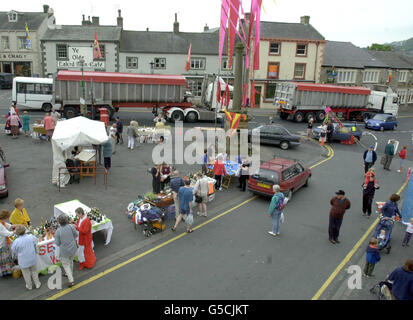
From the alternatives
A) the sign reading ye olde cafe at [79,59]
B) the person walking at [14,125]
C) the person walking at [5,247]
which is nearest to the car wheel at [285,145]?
the person walking at [14,125]

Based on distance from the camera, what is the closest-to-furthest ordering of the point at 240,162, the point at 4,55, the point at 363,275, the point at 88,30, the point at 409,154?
1. the point at 363,275
2. the point at 240,162
3. the point at 409,154
4. the point at 88,30
5. the point at 4,55

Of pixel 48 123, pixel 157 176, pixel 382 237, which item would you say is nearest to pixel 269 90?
pixel 48 123

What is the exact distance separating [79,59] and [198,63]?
498 inches

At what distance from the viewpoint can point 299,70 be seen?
128ft

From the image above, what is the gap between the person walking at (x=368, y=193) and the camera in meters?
11.4

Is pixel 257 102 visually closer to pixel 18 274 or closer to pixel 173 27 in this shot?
pixel 173 27

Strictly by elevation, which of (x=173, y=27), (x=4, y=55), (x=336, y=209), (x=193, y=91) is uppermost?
(x=173, y=27)

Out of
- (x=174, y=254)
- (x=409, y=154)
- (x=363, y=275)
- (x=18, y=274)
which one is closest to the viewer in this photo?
(x=18, y=274)

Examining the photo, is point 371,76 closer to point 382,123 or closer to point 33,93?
point 382,123

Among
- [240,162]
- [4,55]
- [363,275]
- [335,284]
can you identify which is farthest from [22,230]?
[4,55]

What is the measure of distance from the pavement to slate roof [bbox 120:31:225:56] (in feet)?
82.9

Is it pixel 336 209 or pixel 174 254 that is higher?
pixel 336 209

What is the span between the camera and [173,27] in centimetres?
3991
